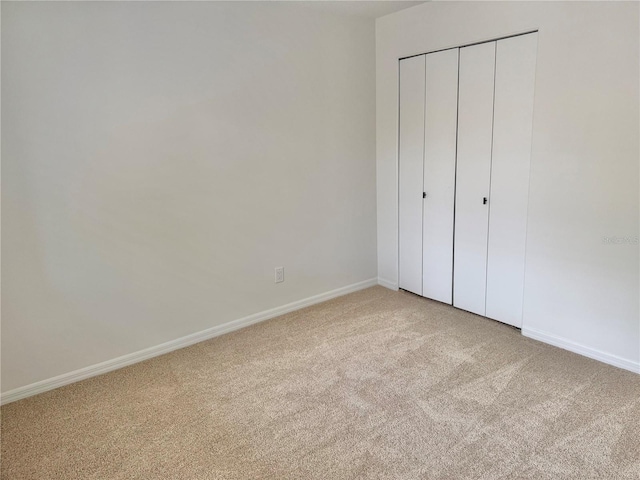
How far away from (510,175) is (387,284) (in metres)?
1.49

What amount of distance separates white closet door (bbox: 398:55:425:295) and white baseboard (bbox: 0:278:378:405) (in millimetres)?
543

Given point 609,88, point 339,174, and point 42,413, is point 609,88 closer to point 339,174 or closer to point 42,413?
point 339,174

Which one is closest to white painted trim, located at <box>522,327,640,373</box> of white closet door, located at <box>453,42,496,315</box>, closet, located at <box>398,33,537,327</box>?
closet, located at <box>398,33,537,327</box>

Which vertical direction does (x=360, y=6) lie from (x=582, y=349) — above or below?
above

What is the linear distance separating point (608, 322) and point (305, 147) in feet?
7.46

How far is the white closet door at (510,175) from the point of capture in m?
2.74

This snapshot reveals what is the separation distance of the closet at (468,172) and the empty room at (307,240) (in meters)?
0.02

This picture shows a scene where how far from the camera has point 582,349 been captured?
2.67m

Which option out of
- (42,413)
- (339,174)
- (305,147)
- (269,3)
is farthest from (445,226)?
(42,413)

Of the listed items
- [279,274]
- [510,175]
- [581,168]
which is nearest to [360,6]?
[510,175]

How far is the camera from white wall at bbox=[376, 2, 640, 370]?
2.33 metres

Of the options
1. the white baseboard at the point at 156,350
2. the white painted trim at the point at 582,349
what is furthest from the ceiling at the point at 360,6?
the white painted trim at the point at 582,349

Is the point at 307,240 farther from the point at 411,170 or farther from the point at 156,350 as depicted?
the point at 156,350

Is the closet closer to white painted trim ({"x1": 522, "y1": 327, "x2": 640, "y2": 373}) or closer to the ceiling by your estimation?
white painted trim ({"x1": 522, "y1": 327, "x2": 640, "y2": 373})
